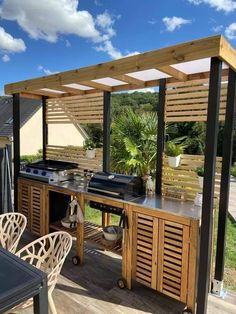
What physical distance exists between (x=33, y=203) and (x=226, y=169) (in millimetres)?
2550

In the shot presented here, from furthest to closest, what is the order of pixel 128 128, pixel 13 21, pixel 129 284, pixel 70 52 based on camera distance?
pixel 70 52, pixel 13 21, pixel 128 128, pixel 129 284

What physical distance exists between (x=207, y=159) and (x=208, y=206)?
37 cm

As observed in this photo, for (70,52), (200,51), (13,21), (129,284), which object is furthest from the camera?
(70,52)

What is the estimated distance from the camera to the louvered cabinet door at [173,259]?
2.24 meters

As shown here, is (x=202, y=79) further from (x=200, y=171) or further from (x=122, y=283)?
(x=122, y=283)

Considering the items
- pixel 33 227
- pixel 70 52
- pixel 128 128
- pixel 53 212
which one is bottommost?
pixel 33 227

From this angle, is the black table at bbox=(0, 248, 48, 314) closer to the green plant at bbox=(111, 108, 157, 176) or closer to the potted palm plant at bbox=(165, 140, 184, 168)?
the potted palm plant at bbox=(165, 140, 184, 168)

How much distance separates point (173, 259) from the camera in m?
2.32

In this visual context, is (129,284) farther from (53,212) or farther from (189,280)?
(53,212)

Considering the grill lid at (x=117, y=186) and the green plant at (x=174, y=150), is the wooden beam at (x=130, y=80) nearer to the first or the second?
the green plant at (x=174, y=150)

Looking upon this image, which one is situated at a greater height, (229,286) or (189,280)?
(189,280)

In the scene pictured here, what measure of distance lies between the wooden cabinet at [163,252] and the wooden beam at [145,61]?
130 centimetres

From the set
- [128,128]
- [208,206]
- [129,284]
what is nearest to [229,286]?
[129,284]

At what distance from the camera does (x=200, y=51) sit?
6.19 ft
